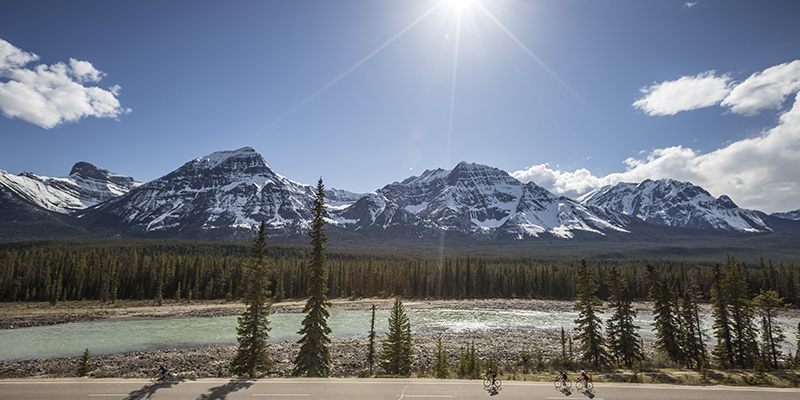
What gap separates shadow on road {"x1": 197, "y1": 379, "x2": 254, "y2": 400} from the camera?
17.5m

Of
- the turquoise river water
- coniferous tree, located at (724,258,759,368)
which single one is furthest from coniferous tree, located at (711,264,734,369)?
the turquoise river water

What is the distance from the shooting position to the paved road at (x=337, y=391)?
1786cm

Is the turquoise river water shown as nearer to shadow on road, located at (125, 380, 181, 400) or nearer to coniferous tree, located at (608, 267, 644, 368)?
coniferous tree, located at (608, 267, 644, 368)

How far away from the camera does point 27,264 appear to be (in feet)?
281

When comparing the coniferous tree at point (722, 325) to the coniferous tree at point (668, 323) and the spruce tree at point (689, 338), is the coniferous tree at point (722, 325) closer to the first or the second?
the spruce tree at point (689, 338)

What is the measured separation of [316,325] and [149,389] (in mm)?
10623

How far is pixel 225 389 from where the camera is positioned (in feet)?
61.7

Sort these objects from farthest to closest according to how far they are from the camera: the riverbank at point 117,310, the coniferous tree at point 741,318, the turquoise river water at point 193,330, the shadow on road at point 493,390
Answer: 1. the riverbank at point 117,310
2. the turquoise river water at point 193,330
3. the coniferous tree at point 741,318
4. the shadow on road at point 493,390


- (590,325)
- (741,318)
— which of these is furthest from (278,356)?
(741,318)

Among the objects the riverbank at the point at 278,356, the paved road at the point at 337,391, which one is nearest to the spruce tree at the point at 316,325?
the riverbank at the point at 278,356

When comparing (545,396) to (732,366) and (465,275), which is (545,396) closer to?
(732,366)

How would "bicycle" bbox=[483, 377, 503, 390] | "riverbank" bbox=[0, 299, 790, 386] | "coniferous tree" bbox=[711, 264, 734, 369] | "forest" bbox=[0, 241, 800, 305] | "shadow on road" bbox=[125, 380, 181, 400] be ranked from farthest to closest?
1. "forest" bbox=[0, 241, 800, 305]
2. "coniferous tree" bbox=[711, 264, 734, 369]
3. "riverbank" bbox=[0, 299, 790, 386]
4. "bicycle" bbox=[483, 377, 503, 390]
5. "shadow on road" bbox=[125, 380, 181, 400]

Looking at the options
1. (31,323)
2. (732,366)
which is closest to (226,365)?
(732,366)

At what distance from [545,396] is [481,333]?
3894cm
